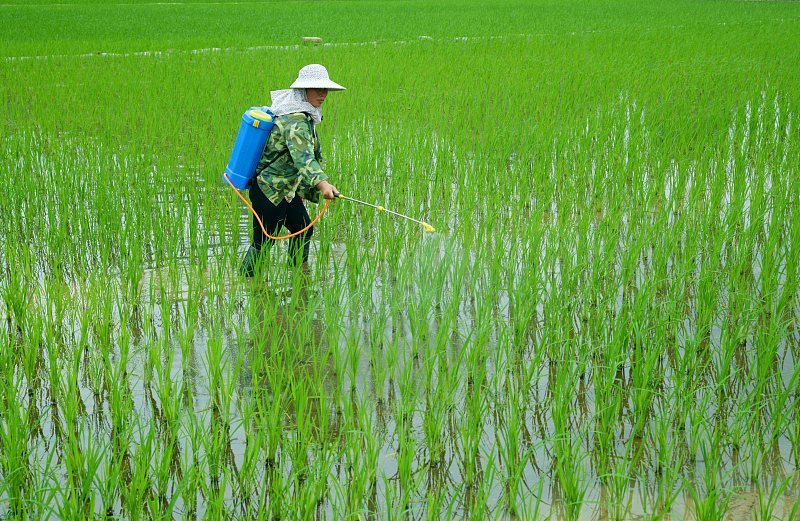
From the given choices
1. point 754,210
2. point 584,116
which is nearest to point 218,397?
point 754,210

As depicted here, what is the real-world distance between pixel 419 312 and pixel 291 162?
1.13 meters

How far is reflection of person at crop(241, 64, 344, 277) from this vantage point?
3.83m

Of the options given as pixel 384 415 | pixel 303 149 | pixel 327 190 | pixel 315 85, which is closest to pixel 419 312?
pixel 384 415

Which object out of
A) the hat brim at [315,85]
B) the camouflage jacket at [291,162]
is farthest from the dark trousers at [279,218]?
the hat brim at [315,85]

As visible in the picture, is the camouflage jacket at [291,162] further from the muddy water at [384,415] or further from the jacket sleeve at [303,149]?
the muddy water at [384,415]

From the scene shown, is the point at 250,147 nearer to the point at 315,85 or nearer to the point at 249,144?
the point at 249,144

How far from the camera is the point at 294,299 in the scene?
136 inches

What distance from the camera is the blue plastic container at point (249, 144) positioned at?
3.82 m

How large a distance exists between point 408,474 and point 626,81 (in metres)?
7.44

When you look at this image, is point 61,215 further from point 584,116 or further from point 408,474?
point 584,116

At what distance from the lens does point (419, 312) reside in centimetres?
324

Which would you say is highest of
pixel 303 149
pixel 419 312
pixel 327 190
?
pixel 303 149

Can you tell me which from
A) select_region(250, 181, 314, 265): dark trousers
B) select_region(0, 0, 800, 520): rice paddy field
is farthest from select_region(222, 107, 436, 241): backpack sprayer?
select_region(0, 0, 800, 520): rice paddy field

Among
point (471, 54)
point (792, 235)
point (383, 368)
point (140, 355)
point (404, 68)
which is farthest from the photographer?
point (471, 54)
